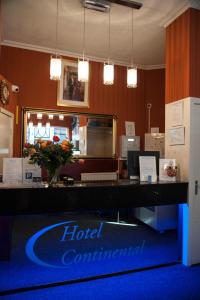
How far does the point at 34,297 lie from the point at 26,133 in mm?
2862

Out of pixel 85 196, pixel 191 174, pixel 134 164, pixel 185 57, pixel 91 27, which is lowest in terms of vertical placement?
pixel 85 196

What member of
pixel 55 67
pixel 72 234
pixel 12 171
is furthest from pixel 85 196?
pixel 55 67

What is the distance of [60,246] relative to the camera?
7.77 ft

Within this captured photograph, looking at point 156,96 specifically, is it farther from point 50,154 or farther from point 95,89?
point 50,154

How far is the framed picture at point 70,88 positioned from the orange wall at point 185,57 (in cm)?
199

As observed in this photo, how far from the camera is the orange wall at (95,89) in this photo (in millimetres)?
4332

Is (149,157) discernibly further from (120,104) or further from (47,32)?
(47,32)

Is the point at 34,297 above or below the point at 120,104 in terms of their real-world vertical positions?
below

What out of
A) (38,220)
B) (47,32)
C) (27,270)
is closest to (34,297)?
(27,270)

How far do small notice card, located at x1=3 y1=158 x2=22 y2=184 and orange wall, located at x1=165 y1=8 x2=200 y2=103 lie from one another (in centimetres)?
222

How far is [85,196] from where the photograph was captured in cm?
235

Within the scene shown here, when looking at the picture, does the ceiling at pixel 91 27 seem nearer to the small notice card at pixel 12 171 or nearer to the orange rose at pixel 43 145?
the orange rose at pixel 43 145

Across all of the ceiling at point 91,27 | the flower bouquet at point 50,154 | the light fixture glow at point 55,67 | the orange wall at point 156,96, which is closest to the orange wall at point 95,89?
the orange wall at point 156,96

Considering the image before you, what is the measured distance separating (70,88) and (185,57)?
2365 millimetres
